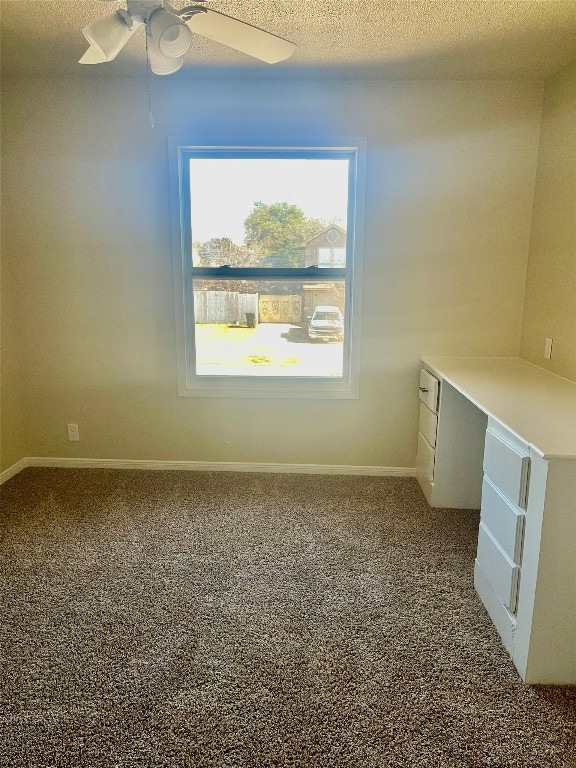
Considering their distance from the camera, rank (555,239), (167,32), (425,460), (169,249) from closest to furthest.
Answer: (167,32) < (555,239) < (425,460) < (169,249)

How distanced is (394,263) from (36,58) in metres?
2.33

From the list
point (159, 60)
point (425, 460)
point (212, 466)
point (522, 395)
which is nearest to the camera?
point (159, 60)

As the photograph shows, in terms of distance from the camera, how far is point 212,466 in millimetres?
3430

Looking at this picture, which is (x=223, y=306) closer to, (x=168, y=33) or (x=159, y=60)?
(x=159, y=60)

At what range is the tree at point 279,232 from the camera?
3139mm

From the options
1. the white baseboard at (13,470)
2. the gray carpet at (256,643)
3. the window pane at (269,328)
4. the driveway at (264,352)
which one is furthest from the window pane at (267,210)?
the white baseboard at (13,470)

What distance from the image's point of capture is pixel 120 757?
1.38 metres

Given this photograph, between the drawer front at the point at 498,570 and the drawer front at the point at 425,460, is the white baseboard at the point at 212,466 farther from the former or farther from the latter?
the drawer front at the point at 498,570

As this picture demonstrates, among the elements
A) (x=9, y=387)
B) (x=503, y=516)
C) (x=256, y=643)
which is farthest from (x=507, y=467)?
(x=9, y=387)

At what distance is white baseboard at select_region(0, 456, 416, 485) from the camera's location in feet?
11.0

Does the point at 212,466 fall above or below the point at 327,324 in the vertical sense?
below

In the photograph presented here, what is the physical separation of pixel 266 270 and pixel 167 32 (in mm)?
1722

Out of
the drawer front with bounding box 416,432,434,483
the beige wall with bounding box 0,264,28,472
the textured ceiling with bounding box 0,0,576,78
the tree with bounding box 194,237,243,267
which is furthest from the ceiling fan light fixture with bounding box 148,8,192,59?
the drawer front with bounding box 416,432,434,483

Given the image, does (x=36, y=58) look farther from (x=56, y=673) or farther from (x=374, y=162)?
(x=56, y=673)
